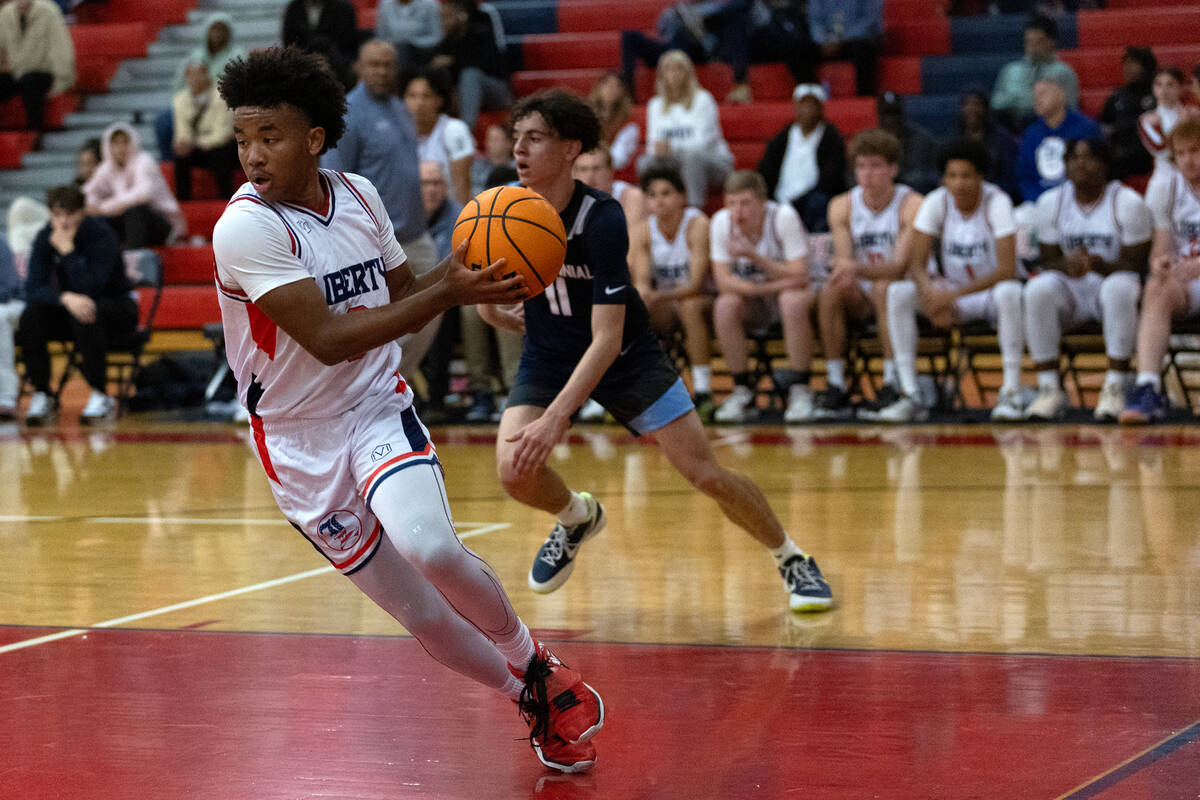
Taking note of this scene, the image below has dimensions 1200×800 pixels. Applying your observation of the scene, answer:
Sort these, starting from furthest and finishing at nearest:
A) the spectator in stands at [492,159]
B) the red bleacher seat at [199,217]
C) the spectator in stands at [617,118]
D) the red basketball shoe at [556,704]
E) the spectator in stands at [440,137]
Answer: the red bleacher seat at [199,217] < the spectator in stands at [617,118] < the spectator in stands at [492,159] < the spectator in stands at [440,137] < the red basketball shoe at [556,704]

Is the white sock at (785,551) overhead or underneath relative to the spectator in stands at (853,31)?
underneath

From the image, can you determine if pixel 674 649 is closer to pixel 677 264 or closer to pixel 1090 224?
pixel 1090 224

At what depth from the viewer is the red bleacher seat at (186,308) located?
41.1ft

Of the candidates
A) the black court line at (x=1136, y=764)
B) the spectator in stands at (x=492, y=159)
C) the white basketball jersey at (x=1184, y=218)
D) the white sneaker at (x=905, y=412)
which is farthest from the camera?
the spectator in stands at (x=492, y=159)

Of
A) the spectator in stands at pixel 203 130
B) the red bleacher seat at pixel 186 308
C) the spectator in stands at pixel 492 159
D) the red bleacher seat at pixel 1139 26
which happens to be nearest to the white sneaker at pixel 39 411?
the red bleacher seat at pixel 186 308

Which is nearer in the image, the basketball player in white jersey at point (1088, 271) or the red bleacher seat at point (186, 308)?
the basketball player in white jersey at point (1088, 271)

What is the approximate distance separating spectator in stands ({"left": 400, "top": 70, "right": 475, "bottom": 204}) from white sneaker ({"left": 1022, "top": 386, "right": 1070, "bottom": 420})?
4218mm

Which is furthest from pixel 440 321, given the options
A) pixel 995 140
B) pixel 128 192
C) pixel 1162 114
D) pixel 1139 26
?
pixel 1139 26

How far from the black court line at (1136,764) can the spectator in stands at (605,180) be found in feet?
10.4

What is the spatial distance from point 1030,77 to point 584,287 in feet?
26.5

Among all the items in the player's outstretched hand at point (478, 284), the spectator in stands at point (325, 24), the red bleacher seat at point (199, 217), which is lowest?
the red bleacher seat at point (199, 217)

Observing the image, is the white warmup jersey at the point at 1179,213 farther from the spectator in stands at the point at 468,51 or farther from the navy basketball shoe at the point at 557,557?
the spectator in stands at the point at 468,51

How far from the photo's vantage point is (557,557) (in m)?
4.88

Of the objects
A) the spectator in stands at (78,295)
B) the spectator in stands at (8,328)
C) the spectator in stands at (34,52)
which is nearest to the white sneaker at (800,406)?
the spectator in stands at (78,295)
